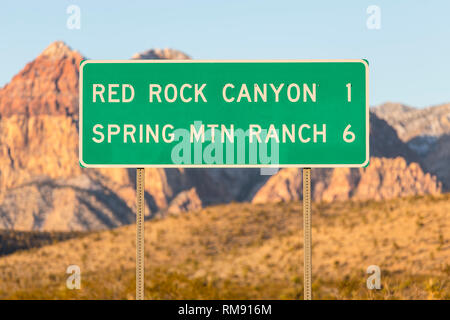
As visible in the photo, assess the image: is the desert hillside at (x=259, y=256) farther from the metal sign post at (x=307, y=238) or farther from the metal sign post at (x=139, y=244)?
the metal sign post at (x=139, y=244)

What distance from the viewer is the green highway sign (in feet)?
28.0

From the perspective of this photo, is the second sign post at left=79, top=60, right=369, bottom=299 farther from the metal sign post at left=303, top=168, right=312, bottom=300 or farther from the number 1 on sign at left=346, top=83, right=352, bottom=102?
the metal sign post at left=303, top=168, right=312, bottom=300

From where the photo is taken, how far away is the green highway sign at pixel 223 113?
855cm

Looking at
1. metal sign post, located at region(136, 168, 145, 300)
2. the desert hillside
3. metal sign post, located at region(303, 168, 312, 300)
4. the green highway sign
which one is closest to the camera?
metal sign post, located at region(303, 168, 312, 300)

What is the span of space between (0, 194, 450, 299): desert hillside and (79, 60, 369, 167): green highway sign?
1356 cm

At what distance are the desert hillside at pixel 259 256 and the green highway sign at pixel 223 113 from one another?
44.5ft

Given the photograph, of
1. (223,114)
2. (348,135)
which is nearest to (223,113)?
(223,114)

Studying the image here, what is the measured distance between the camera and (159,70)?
8734 millimetres

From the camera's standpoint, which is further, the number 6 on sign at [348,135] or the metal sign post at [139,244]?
the number 6 on sign at [348,135]

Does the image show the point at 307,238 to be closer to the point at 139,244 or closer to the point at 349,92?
the point at 349,92

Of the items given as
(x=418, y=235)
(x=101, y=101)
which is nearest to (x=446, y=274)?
(x=418, y=235)

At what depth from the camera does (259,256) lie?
35250 mm

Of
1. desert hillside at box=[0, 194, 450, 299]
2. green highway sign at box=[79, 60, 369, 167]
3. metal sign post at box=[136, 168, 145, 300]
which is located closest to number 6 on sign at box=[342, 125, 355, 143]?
green highway sign at box=[79, 60, 369, 167]

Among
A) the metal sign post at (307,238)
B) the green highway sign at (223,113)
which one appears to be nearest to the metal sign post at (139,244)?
the green highway sign at (223,113)
